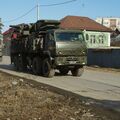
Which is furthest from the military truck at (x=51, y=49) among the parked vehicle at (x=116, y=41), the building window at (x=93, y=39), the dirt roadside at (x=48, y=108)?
the parked vehicle at (x=116, y=41)

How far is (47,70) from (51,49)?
1.22 m

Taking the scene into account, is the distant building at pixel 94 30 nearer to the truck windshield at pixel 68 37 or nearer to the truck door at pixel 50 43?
the truck door at pixel 50 43

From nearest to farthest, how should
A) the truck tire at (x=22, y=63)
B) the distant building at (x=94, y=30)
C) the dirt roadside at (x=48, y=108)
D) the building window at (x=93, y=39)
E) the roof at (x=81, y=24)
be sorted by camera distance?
the dirt roadside at (x=48, y=108), the truck tire at (x=22, y=63), the building window at (x=93, y=39), the roof at (x=81, y=24), the distant building at (x=94, y=30)

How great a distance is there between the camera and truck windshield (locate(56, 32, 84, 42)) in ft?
72.9

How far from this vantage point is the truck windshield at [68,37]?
22234 millimetres

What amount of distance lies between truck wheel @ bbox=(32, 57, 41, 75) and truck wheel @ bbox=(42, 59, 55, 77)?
2.06 ft

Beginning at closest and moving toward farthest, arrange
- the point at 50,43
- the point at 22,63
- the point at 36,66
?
1. the point at 50,43
2. the point at 36,66
3. the point at 22,63

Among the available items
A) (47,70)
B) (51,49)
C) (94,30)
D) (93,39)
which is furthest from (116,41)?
(51,49)

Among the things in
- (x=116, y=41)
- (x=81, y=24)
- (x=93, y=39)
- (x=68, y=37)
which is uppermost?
(x=81, y=24)

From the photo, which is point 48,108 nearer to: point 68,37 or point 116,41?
point 68,37

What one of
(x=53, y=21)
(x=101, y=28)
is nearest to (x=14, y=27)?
(x=53, y=21)

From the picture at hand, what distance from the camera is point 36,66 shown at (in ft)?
80.1

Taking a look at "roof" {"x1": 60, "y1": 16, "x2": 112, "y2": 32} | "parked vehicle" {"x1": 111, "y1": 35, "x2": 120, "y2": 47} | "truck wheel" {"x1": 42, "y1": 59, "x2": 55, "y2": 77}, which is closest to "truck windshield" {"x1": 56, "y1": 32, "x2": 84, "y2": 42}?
"truck wheel" {"x1": 42, "y1": 59, "x2": 55, "y2": 77}

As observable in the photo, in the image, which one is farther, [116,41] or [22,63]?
[116,41]
